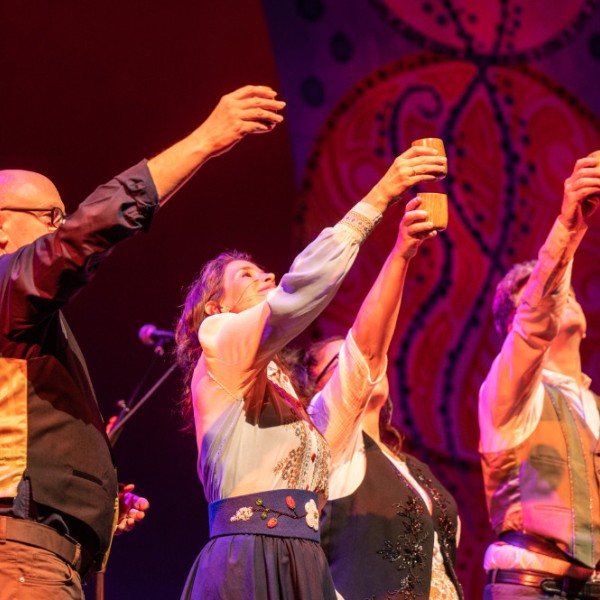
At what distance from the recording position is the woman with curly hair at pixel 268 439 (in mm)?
2105

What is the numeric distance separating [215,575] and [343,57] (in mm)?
2873

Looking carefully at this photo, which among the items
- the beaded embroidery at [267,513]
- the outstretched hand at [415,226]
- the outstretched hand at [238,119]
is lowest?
the beaded embroidery at [267,513]

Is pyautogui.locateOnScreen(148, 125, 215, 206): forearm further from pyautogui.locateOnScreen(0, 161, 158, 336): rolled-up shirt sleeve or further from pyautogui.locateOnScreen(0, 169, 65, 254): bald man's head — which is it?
pyautogui.locateOnScreen(0, 169, 65, 254): bald man's head

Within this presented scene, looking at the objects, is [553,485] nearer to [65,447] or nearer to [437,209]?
[437,209]

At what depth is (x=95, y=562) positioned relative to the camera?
209 centimetres

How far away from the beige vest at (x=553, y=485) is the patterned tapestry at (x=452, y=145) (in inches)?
48.7

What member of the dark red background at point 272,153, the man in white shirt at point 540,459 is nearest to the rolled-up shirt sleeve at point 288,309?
the man in white shirt at point 540,459

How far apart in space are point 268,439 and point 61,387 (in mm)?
521

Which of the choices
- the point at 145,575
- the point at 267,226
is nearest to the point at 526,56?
the point at 267,226

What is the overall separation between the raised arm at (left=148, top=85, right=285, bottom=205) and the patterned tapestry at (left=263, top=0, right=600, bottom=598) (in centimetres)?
223

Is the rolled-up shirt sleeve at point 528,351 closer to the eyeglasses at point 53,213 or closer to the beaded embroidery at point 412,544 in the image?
the beaded embroidery at point 412,544

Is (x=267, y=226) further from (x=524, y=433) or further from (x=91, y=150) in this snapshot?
(x=524, y=433)

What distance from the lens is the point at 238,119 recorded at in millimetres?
1913

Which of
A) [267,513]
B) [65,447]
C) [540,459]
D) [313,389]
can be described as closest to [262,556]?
[267,513]
